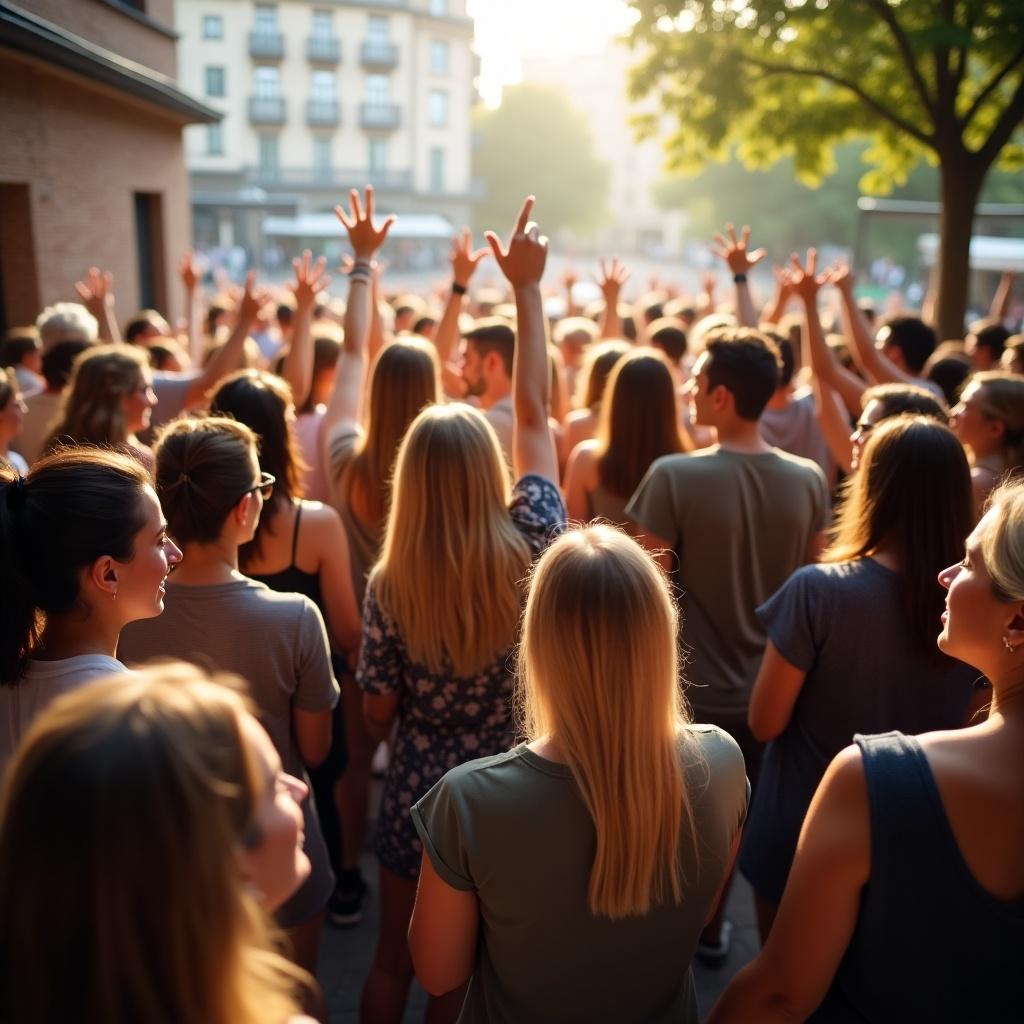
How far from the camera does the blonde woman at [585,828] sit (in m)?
1.63

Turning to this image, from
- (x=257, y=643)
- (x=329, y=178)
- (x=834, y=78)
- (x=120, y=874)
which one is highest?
(x=329, y=178)

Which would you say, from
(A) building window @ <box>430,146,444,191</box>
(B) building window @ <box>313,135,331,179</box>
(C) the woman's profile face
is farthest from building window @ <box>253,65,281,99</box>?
(C) the woman's profile face

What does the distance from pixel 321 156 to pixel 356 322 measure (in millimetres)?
56090

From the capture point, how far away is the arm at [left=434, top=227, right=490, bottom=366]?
4785mm

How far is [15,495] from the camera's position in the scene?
1919 millimetres

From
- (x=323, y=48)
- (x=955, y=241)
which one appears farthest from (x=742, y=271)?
(x=323, y=48)

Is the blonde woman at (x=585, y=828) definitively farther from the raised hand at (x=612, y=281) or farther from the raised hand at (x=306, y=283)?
the raised hand at (x=612, y=281)

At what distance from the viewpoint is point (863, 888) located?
5.18ft

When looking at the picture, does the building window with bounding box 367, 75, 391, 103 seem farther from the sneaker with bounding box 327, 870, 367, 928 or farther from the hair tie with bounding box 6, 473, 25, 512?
the hair tie with bounding box 6, 473, 25, 512

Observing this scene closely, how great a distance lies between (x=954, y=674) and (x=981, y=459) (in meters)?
1.41

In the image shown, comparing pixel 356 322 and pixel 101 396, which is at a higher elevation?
pixel 356 322

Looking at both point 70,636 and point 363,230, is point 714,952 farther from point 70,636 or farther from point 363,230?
point 363,230

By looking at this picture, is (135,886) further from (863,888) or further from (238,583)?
(238,583)

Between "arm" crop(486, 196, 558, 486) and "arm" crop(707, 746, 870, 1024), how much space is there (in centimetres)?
155
